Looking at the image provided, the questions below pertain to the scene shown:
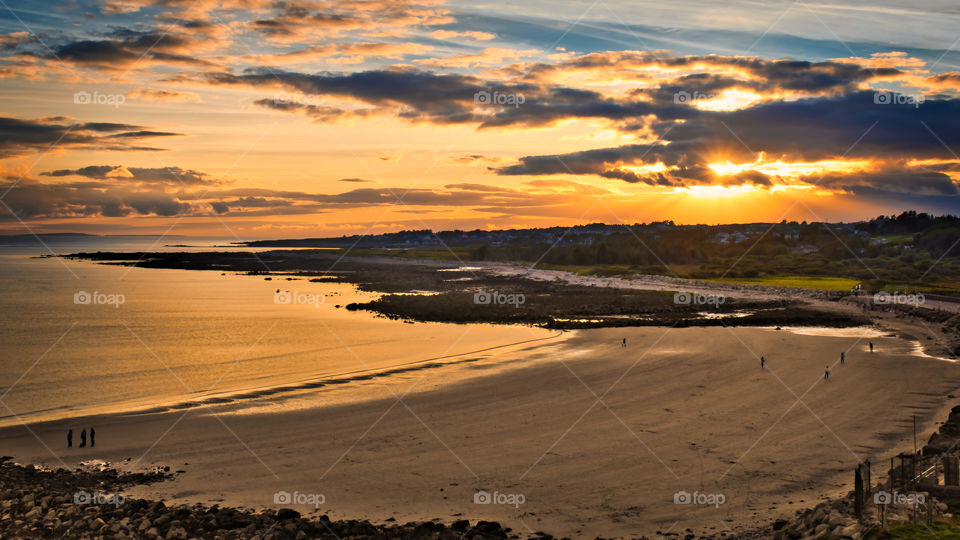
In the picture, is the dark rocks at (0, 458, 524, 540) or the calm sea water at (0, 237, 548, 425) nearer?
the dark rocks at (0, 458, 524, 540)

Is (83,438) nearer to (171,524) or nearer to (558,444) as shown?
(171,524)

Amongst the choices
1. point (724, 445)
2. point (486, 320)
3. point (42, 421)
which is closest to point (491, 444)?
point (724, 445)

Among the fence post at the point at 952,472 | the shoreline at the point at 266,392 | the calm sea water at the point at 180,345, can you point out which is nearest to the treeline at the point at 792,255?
the calm sea water at the point at 180,345

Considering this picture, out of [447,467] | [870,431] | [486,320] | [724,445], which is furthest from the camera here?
[486,320]

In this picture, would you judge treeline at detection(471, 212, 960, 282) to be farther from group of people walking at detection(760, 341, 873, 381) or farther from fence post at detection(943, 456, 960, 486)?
fence post at detection(943, 456, 960, 486)

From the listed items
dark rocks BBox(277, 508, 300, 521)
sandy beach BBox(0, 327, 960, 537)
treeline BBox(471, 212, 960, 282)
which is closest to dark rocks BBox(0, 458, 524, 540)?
dark rocks BBox(277, 508, 300, 521)

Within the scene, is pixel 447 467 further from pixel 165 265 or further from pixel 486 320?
pixel 165 265
